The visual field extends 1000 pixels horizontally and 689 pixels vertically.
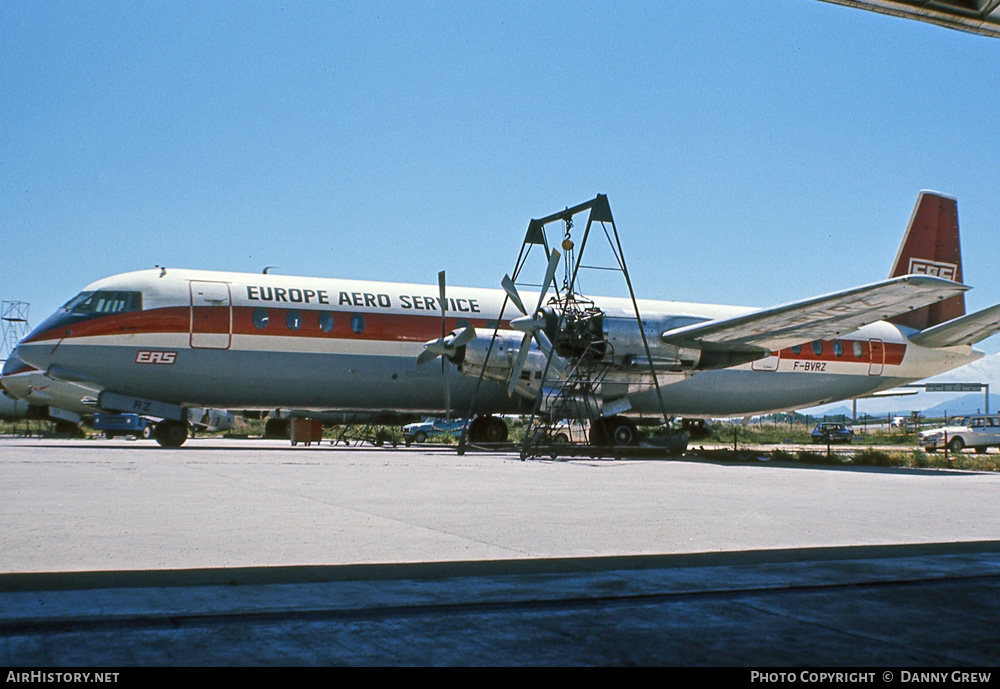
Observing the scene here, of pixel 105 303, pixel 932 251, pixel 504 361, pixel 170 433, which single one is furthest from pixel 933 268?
pixel 105 303

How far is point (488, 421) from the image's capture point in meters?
27.0

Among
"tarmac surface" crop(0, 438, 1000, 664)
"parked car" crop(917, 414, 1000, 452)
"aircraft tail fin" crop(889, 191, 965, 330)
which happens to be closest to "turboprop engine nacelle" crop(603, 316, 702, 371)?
"tarmac surface" crop(0, 438, 1000, 664)

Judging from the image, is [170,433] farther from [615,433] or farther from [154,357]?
[615,433]

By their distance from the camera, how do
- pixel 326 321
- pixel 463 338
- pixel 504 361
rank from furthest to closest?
pixel 326 321
pixel 504 361
pixel 463 338

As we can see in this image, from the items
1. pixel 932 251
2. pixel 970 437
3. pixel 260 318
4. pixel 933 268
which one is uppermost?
pixel 932 251

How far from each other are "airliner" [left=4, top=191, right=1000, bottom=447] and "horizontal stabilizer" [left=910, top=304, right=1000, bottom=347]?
0.36 ft

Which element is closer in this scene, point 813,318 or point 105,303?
point 813,318

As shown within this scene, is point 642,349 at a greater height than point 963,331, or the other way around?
point 963,331

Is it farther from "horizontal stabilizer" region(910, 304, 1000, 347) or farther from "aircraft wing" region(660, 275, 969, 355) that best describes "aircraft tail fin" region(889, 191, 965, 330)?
"aircraft wing" region(660, 275, 969, 355)

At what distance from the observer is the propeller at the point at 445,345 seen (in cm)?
2208

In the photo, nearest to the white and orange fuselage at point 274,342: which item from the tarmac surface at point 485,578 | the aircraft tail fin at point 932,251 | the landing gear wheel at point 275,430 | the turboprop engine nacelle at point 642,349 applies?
the turboprop engine nacelle at point 642,349

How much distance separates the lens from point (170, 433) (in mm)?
22734

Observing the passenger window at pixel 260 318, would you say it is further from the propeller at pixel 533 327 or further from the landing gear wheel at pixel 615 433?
the landing gear wheel at pixel 615 433

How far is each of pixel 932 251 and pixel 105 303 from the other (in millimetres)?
26286
